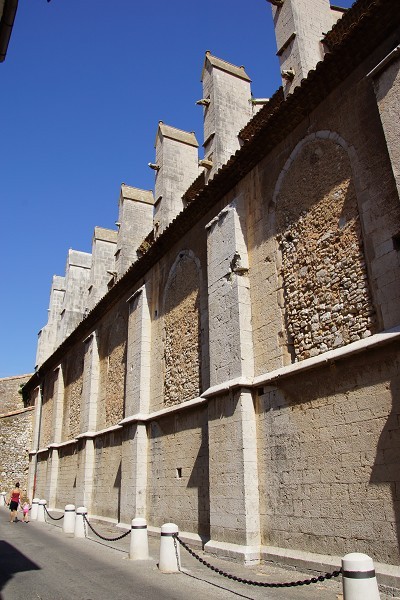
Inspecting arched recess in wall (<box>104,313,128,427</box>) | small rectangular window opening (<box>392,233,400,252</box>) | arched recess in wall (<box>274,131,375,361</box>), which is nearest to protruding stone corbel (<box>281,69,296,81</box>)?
arched recess in wall (<box>274,131,375,361</box>)

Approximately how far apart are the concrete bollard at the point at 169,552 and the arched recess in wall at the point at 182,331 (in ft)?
11.0

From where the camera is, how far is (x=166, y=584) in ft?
18.3

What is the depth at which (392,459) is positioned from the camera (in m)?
5.14

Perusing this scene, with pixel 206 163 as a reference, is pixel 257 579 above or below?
below

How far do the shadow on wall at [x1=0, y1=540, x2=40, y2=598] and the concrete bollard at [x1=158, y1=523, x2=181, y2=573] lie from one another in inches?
75.7

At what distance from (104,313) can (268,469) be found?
32.6ft

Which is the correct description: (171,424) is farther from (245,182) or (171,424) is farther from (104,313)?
(104,313)

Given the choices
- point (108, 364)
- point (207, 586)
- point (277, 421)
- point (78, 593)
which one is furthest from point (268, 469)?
point (108, 364)

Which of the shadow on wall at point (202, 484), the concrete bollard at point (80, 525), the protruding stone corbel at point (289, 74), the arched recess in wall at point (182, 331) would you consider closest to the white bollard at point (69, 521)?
the concrete bollard at point (80, 525)

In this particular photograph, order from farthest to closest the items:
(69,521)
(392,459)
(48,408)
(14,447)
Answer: (14,447) < (48,408) < (69,521) < (392,459)

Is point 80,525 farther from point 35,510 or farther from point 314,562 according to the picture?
point 314,562

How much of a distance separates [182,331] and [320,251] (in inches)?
173

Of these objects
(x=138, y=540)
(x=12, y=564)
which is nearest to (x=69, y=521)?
(x=12, y=564)

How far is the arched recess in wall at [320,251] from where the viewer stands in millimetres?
6121
